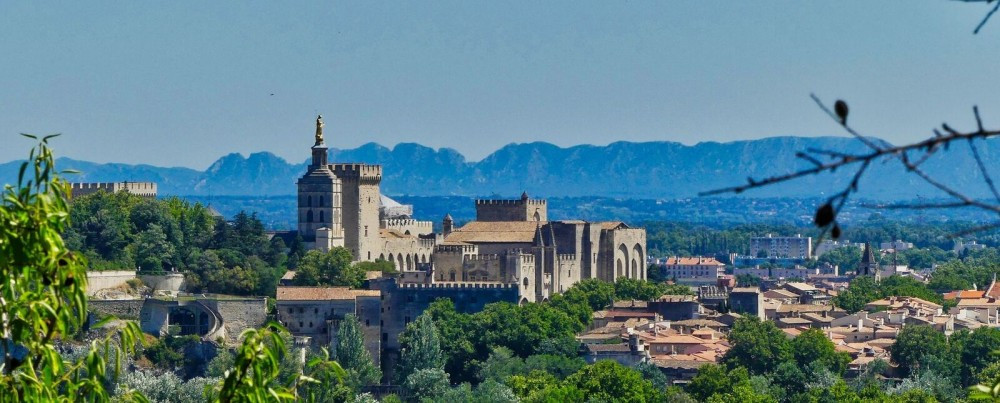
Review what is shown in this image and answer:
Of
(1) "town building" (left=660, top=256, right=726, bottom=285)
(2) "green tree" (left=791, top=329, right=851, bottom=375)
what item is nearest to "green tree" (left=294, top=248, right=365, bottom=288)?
(2) "green tree" (left=791, top=329, right=851, bottom=375)

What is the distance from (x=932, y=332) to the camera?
80.8 meters

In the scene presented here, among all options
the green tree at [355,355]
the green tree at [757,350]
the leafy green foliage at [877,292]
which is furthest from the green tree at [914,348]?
the green tree at [355,355]

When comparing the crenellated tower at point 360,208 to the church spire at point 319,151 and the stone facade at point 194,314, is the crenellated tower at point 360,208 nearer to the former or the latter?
the church spire at point 319,151

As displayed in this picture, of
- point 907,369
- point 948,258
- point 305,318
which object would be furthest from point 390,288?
point 948,258

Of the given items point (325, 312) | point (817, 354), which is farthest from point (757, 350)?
point (325, 312)

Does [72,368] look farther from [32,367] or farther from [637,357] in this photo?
[637,357]

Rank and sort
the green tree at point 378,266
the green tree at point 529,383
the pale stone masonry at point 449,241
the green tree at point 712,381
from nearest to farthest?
the green tree at point 529,383
the green tree at point 712,381
the green tree at point 378,266
the pale stone masonry at point 449,241

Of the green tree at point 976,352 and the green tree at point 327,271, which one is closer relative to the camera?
the green tree at point 327,271

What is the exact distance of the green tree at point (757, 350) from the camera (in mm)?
74188

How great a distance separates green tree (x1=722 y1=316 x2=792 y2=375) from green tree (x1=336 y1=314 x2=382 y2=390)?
12839 mm

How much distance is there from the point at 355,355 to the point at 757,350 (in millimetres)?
15201

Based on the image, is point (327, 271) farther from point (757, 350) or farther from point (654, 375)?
point (757, 350)

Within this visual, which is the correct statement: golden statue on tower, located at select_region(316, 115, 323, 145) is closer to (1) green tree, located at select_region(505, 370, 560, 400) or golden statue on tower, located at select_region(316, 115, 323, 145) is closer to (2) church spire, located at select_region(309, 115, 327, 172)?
(2) church spire, located at select_region(309, 115, 327, 172)

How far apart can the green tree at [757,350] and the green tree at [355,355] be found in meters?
12.8
